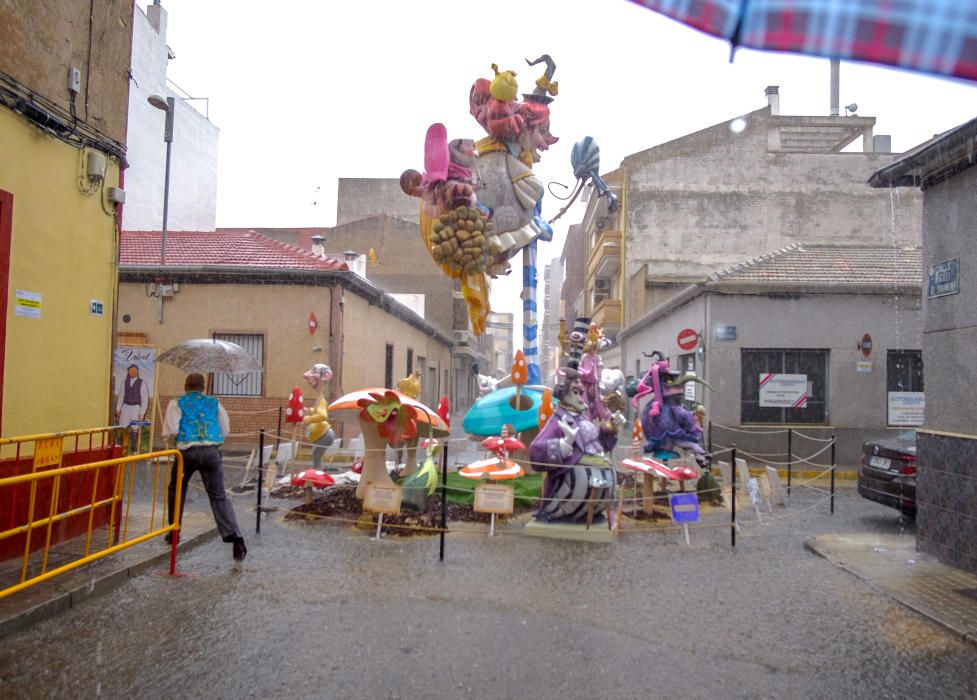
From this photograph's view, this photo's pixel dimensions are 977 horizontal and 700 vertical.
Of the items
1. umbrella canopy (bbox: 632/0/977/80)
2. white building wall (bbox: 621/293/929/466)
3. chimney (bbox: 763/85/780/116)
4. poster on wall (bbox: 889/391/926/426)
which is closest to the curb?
umbrella canopy (bbox: 632/0/977/80)

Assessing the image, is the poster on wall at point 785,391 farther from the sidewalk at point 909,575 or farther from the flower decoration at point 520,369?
the flower decoration at point 520,369

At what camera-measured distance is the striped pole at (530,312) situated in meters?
12.3

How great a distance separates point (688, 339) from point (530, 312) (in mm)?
6181

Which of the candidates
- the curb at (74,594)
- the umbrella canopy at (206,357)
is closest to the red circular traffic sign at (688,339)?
the umbrella canopy at (206,357)

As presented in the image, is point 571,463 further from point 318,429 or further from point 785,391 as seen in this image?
point 785,391

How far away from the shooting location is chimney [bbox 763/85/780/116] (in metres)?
29.4

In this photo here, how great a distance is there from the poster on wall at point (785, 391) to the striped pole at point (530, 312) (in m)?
6.36

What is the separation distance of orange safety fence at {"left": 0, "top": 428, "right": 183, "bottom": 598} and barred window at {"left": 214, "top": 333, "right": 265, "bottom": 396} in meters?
10.2

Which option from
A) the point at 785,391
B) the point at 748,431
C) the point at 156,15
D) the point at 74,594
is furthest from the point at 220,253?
the point at 74,594

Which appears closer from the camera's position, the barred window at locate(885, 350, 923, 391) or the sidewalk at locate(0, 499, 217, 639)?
the sidewalk at locate(0, 499, 217, 639)

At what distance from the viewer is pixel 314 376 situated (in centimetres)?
1226

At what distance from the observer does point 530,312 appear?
41.6 feet

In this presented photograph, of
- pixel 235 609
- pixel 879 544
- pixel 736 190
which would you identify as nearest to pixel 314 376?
pixel 235 609

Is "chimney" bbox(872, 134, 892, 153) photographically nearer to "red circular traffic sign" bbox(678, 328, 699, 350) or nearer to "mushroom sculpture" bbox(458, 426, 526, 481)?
"red circular traffic sign" bbox(678, 328, 699, 350)
